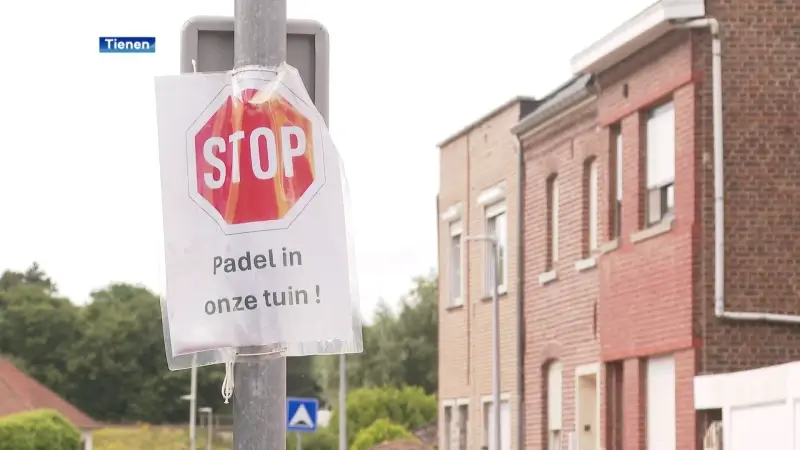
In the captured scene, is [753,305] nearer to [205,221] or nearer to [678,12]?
[678,12]

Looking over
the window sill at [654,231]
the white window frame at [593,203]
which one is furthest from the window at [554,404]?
the window sill at [654,231]

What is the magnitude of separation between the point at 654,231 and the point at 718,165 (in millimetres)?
1952

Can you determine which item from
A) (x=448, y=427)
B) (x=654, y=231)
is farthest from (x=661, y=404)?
(x=448, y=427)

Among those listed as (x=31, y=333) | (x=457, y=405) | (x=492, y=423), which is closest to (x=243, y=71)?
(x=492, y=423)

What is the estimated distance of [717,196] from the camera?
2552 cm

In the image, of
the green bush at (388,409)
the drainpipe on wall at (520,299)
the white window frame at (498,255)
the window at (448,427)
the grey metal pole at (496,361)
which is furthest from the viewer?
the green bush at (388,409)

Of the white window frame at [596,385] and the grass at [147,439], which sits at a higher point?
the white window frame at [596,385]

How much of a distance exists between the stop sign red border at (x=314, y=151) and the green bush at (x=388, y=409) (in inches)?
2924

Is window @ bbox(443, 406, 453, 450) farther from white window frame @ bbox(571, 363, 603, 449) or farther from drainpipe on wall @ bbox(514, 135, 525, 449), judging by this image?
white window frame @ bbox(571, 363, 603, 449)

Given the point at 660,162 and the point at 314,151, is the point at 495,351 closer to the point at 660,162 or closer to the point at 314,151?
the point at 660,162

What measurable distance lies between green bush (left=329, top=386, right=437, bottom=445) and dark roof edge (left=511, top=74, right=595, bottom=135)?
46.1 meters

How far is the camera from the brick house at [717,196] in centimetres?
2533

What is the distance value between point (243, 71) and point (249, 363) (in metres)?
0.91

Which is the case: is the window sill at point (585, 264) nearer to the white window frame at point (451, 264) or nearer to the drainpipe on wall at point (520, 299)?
the drainpipe on wall at point (520, 299)
